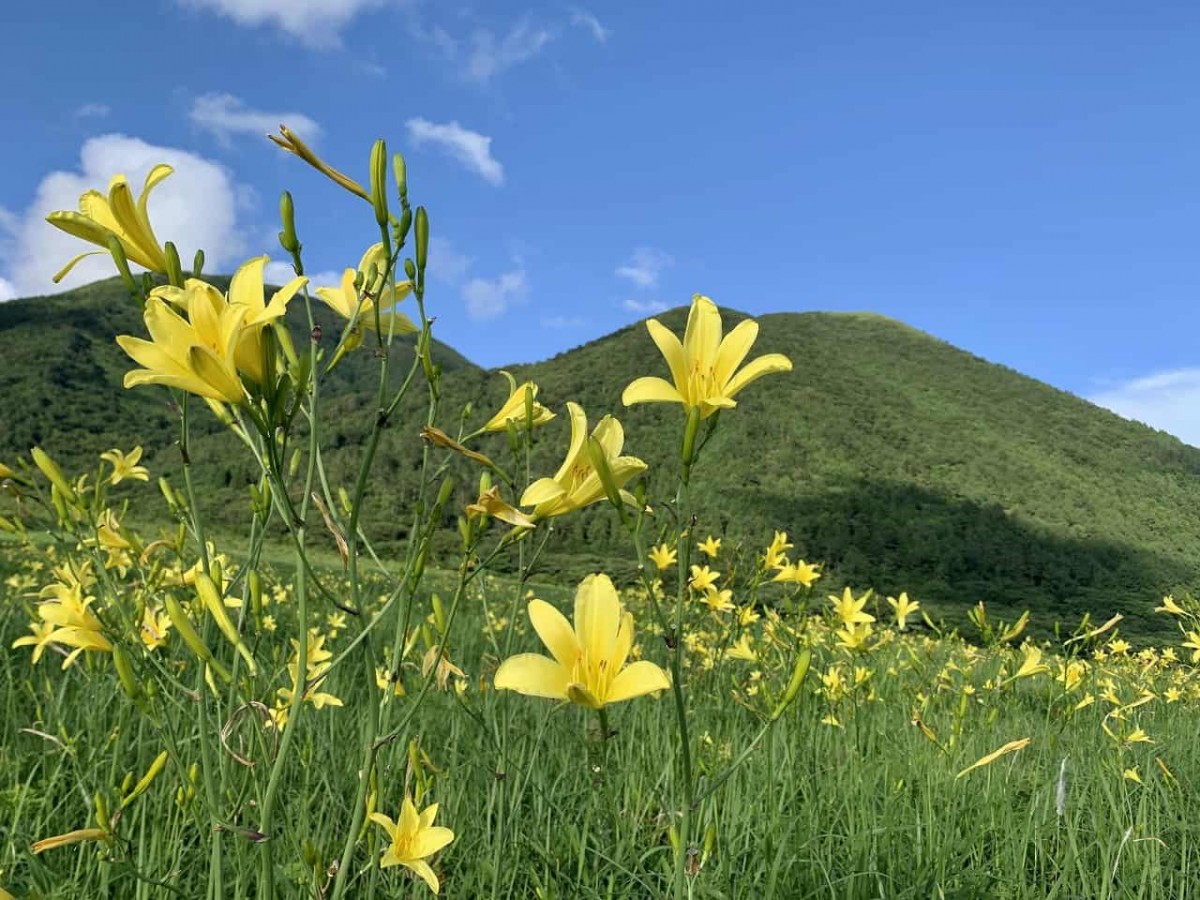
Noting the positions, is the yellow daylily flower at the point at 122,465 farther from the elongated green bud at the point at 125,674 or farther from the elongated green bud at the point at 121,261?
the elongated green bud at the point at 121,261

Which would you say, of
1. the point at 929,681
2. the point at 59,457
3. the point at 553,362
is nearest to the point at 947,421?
the point at 553,362

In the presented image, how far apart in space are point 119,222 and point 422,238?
1.41ft

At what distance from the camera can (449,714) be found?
3494mm

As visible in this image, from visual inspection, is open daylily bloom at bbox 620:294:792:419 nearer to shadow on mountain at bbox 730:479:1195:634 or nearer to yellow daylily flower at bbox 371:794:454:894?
yellow daylily flower at bbox 371:794:454:894

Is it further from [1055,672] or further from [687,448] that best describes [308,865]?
[1055,672]

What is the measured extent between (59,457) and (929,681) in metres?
37.2

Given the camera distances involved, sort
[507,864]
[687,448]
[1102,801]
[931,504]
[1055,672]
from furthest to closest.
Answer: [931,504] < [1055,672] < [1102,801] < [507,864] < [687,448]

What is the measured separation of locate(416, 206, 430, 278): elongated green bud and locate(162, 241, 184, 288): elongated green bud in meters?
0.34

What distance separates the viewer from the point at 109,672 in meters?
3.33

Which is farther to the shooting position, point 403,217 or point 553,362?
point 553,362

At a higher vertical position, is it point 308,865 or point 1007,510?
point 1007,510

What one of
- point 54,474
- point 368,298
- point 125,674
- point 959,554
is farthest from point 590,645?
point 959,554

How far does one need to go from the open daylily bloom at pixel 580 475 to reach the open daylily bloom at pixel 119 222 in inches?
25.5

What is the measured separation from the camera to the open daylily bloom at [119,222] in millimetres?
1115
